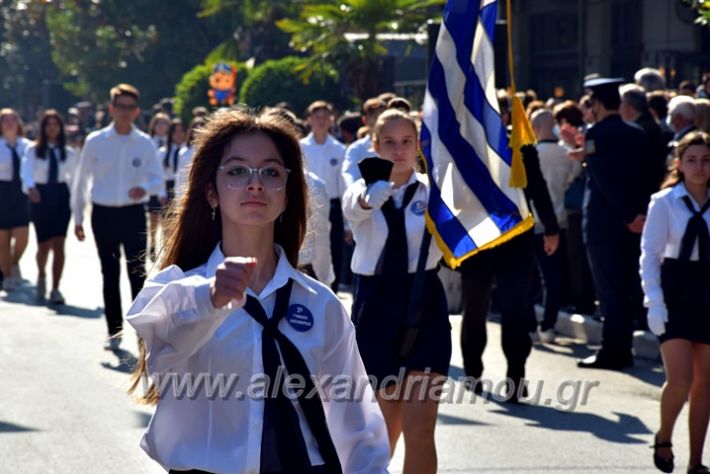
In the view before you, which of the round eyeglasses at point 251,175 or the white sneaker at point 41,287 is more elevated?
the round eyeglasses at point 251,175

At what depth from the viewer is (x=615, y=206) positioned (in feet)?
36.4

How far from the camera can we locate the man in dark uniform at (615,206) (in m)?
11.0

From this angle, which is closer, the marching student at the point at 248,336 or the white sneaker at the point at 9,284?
the marching student at the point at 248,336

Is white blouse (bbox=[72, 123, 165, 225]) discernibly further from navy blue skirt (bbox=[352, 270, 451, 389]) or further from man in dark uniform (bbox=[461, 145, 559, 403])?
navy blue skirt (bbox=[352, 270, 451, 389])

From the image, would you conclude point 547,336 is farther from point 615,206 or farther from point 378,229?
point 378,229

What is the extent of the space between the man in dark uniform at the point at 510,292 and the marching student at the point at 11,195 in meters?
7.36

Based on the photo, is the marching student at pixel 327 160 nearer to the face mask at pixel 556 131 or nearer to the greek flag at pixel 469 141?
the face mask at pixel 556 131

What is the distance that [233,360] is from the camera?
383 cm

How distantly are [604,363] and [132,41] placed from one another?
155 ft

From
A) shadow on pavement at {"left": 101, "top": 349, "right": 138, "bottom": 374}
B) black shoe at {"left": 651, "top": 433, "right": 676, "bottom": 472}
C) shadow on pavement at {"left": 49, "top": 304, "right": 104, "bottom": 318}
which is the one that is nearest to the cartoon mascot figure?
shadow on pavement at {"left": 49, "top": 304, "right": 104, "bottom": 318}

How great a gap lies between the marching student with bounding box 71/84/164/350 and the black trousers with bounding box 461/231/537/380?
3081mm

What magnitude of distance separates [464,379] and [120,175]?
359 centimetres

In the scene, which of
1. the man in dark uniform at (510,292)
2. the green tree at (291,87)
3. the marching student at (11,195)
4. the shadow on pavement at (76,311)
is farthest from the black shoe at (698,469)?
the green tree at (291,87)

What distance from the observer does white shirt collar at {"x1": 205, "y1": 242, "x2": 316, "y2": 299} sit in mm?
3959
